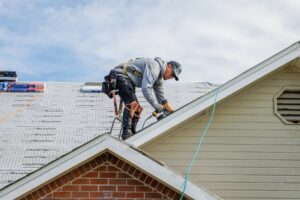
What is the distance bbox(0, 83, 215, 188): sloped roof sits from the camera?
10.1 metres

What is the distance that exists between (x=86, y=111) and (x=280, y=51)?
4972 millimetres

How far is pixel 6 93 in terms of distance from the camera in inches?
536

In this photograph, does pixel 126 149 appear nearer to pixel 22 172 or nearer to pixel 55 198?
pixel 55 198

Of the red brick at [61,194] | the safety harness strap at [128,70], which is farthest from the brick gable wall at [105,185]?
the safety harness strap at [128,70]

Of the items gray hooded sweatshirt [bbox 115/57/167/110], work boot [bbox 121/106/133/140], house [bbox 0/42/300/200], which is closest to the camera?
house [bbox 0/42/300/200]

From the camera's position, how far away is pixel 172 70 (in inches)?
376

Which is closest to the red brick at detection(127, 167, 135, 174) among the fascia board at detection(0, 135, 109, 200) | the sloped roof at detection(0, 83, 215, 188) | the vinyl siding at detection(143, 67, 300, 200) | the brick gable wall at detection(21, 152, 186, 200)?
the brick gable wall at detection(21, 152, 186, 200)

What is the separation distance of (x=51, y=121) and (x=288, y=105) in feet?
→ 17.0

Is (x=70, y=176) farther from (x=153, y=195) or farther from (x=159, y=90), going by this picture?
(x=159, y=90)

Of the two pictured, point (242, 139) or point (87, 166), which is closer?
point (87, 166)

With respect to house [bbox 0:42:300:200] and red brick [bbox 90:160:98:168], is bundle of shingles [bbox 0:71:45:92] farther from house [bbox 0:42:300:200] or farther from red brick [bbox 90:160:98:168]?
red brick [bbox 90:160:98:168]

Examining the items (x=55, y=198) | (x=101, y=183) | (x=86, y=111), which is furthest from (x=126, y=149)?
(x=86, y=111)

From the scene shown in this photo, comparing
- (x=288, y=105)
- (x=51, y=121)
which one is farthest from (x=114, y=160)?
(x=51, y=121)

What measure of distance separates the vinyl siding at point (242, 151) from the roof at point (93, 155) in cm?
162
